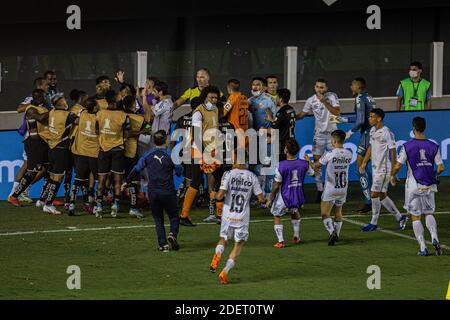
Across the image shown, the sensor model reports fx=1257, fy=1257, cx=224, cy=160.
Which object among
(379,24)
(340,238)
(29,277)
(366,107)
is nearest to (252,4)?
(379,24)

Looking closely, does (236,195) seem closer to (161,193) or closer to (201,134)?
(161,193)

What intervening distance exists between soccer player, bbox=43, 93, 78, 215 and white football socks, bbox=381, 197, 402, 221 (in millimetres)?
5543

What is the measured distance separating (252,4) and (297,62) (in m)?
2.06

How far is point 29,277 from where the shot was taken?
16.8 metres

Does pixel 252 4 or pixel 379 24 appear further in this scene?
pixel 379 24

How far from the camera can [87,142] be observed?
70.5 feet

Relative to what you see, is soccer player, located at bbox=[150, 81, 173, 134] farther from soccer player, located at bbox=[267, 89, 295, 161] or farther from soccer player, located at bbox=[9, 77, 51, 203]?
soccer player, located at bbox=[9, 77, 51, 203]

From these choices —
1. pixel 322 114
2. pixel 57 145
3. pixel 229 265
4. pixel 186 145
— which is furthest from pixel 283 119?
pixel 229 265

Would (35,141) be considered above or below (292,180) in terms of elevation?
above

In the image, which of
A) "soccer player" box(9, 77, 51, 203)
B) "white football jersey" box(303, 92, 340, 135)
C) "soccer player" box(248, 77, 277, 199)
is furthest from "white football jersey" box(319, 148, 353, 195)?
"soccer player" box(9, 77, 51, 203)

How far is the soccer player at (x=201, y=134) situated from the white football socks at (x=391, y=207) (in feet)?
9.42

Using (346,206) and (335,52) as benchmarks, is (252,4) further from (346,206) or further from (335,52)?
(346,206)

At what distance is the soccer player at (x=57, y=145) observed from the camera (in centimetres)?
2178

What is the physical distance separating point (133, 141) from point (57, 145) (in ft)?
4.49
